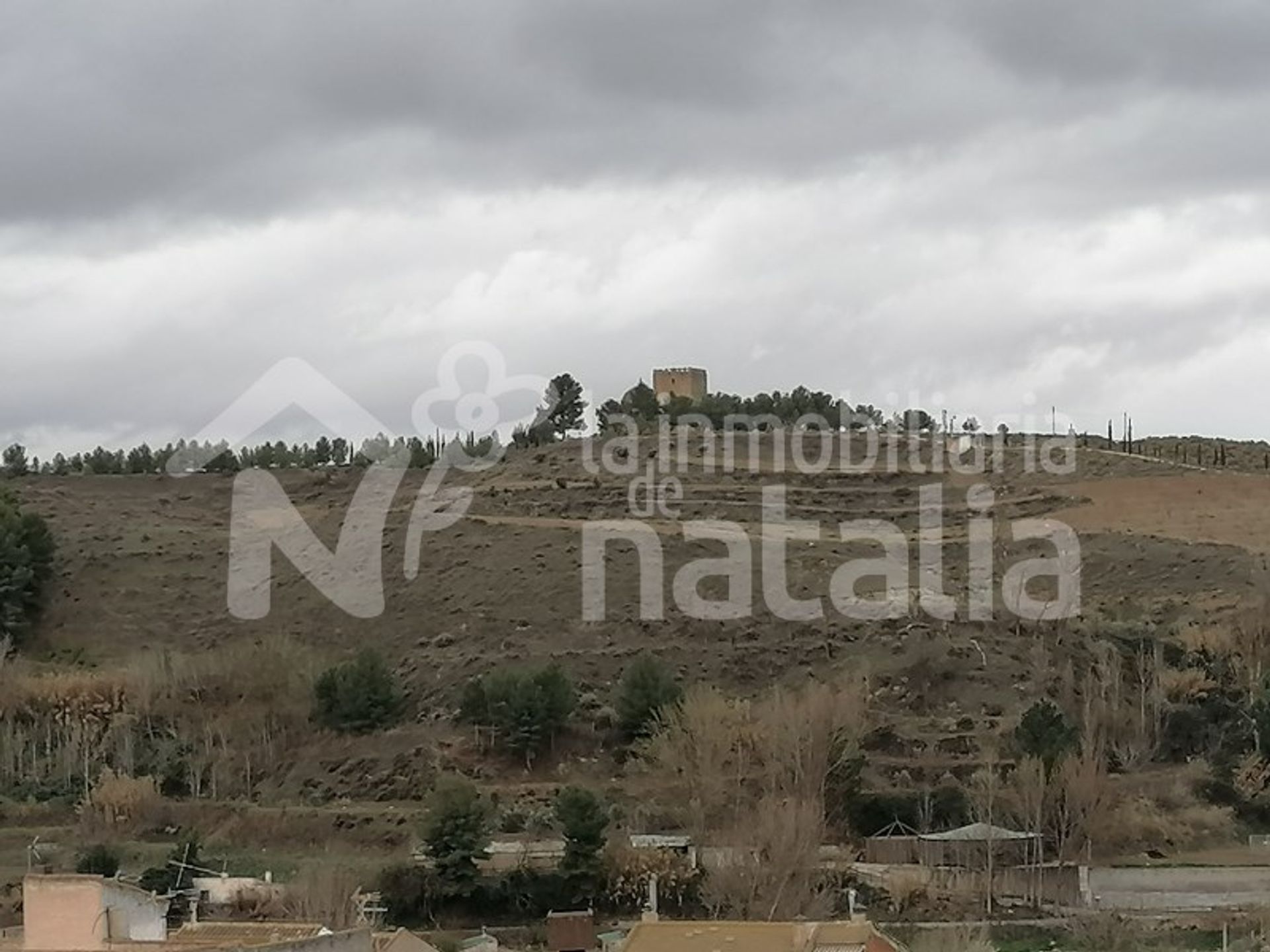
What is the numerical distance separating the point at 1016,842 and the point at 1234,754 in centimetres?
845

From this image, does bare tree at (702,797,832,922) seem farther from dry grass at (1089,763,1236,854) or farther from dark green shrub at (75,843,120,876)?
dark green shrub at (75,843,120,876)

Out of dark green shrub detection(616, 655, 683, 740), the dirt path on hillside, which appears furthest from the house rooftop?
the dirt path on hillside

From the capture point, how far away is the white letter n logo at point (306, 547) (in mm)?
67625

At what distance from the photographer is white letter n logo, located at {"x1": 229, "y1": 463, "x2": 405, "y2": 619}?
67625mm

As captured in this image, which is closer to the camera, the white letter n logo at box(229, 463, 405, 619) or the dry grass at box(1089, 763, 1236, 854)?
the dry grass at box(1089, 763, 1236, 854)

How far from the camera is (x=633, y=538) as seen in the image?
Answer: 229 ft

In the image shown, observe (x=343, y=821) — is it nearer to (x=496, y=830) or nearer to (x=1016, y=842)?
(x=496, y=830)

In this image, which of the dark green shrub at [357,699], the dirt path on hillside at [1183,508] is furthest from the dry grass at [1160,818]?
the dirt path on hillside at [1183,508]

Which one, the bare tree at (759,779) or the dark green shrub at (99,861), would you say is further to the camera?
the dark green shrub at (99,861)

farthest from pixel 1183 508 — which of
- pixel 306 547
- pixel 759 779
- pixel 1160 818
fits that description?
pixel 759 779

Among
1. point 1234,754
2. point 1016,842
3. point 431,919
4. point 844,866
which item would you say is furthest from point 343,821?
point 1234,754

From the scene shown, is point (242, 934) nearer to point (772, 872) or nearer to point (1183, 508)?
point (772, 872)

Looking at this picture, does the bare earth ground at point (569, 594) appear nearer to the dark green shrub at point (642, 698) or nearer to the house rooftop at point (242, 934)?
the dark green shrub at point (642, 698)

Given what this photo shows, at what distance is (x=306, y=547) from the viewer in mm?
73688
